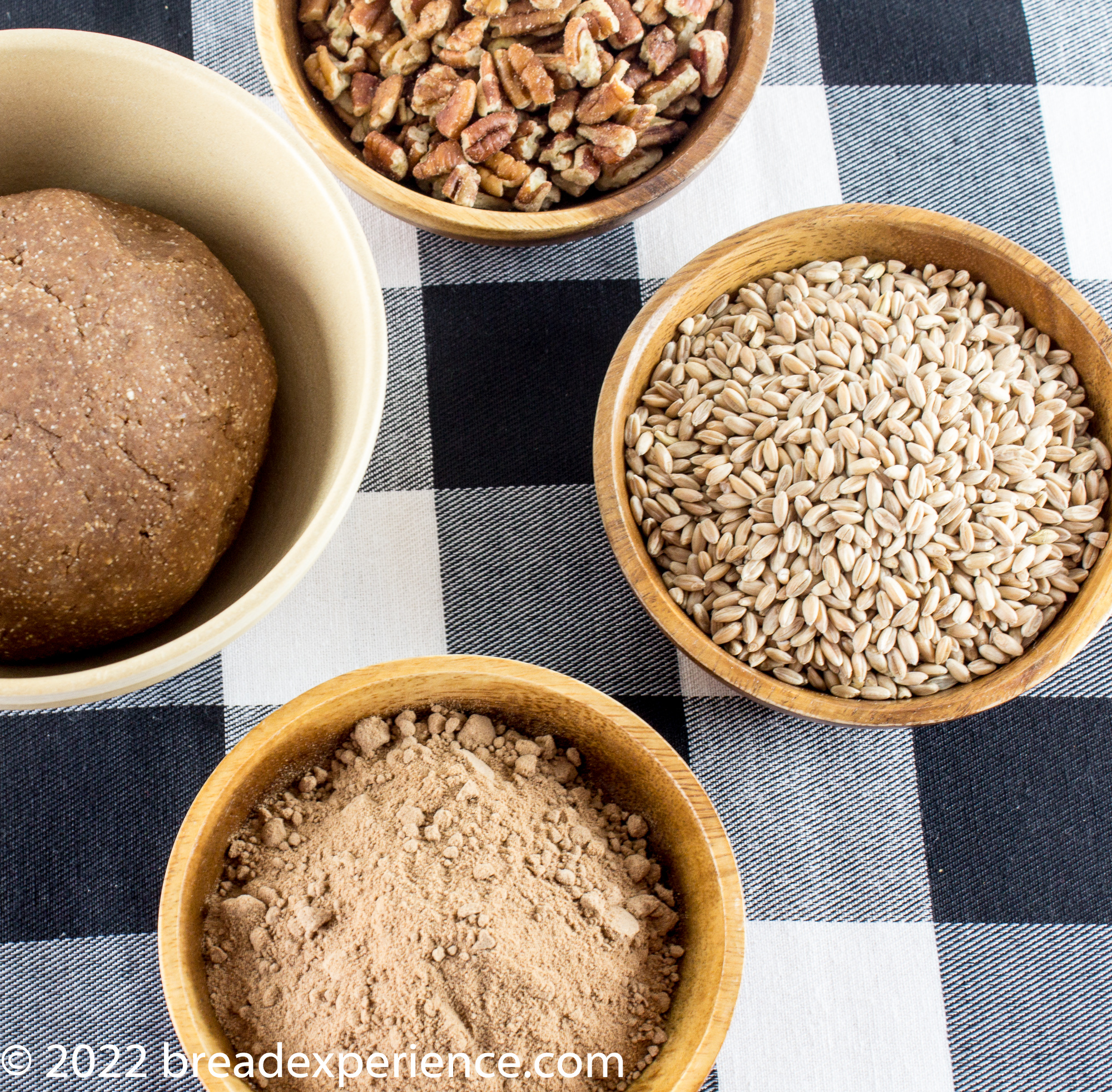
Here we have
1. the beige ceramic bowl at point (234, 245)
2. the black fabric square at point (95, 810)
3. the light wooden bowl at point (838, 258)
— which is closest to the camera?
the beige ceramic bowl at point (234, 245)

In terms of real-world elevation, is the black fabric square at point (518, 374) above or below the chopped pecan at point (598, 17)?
below

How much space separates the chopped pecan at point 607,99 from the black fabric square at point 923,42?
368 mm

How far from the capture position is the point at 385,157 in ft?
3.14

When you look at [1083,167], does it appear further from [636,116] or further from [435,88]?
[435,88]

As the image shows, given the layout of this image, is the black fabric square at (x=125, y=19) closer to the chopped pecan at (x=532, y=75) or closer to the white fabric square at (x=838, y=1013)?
the chopped pecan at (x=532, y=75)

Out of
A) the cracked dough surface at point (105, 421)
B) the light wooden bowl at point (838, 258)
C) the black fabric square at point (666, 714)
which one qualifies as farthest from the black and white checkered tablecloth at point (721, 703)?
the cracked dough surface at point (105, 421)

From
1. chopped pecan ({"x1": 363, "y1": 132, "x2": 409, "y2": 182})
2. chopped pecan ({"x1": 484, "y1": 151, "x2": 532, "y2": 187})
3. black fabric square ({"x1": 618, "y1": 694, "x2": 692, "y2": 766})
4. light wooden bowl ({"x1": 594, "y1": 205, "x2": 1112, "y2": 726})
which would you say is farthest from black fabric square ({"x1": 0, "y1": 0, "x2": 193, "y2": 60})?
black fabric square ({"x1": 618, "y1": 694, "x2": 692, "y2": 766})

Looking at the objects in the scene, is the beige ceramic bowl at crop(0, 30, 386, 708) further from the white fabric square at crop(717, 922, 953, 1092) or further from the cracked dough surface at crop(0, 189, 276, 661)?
the white fabric square at crop(717, 922, 953, 1092)

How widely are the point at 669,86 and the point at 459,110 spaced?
0.68 feet

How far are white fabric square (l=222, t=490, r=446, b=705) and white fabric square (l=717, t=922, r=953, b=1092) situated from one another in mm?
501

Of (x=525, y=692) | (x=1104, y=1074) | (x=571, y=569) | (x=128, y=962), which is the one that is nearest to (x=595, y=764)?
(x=525, y=692)

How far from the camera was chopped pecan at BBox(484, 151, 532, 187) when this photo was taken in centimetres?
95

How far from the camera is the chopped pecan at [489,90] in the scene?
94 cm

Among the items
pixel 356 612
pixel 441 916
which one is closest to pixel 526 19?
pixel 356 612
